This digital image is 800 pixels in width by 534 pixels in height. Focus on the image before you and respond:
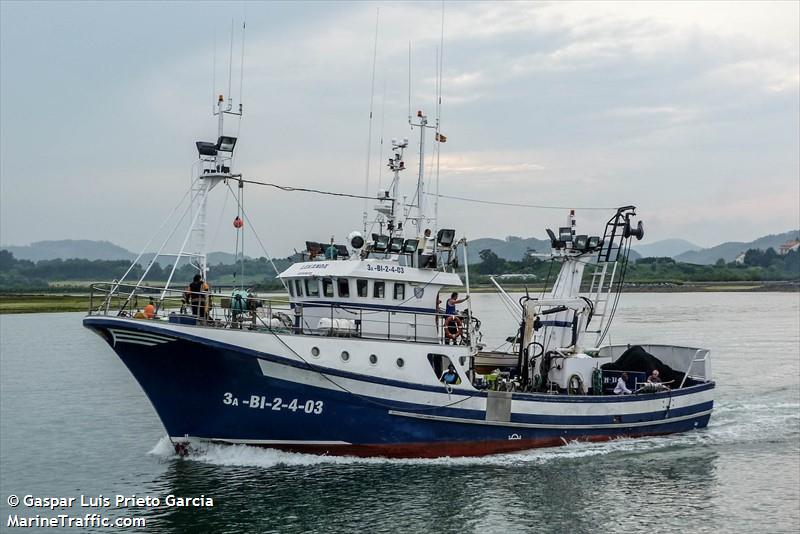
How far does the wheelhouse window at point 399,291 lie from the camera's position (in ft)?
70.7

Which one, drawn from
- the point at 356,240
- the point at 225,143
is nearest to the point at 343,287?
the point at 356,240

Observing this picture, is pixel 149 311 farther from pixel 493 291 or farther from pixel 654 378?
pixel 493 291

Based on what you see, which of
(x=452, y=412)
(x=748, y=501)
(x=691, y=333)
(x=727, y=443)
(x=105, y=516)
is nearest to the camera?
(x=105, y=516)

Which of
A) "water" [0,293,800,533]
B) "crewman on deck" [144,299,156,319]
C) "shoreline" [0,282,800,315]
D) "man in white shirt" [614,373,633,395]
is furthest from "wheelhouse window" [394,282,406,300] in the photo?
"shoreline" [0,282,800,315]

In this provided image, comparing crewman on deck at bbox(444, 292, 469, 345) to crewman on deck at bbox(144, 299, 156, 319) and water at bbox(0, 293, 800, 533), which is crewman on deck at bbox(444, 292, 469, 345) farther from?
crewman on deck at bbox(144, 299, 156, 319)

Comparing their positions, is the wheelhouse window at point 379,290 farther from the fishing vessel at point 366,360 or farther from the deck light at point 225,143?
the deck light at point 225,143

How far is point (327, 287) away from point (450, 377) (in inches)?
154

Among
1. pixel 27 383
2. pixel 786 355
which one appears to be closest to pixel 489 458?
pixel 27 383

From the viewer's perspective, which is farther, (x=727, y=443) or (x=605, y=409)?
(x=727, y=443)

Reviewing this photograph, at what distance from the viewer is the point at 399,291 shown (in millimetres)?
21609

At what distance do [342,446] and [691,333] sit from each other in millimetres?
43417

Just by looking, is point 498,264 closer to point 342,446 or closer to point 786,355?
point 786,355

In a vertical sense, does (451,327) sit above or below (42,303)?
above

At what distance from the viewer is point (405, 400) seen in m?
20.0
